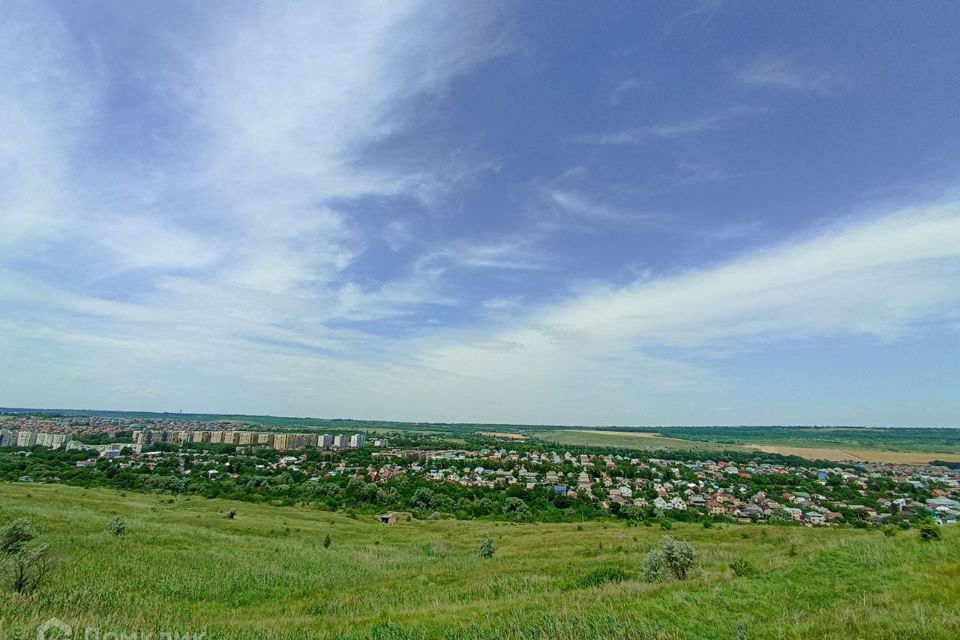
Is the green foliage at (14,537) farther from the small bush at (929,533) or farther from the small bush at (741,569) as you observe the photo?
the small bush at (929,533)

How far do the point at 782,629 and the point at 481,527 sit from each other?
193 ft

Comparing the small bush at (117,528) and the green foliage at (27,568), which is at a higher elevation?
the green foliage at (27,568)

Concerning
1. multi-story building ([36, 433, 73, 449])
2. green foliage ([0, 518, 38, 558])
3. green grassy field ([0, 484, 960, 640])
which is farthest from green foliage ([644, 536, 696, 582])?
multi-story building ([36, 433, 73, 449])

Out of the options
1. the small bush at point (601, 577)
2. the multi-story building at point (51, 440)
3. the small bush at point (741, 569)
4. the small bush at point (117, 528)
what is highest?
the small bush at point (741, 569)

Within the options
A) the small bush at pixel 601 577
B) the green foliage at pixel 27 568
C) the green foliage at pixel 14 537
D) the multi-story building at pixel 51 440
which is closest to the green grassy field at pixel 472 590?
the small bush at pixel 601 577

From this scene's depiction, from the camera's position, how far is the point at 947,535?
62.2 feet

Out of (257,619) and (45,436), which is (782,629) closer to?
(257,619)

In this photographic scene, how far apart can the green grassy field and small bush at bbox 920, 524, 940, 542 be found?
44 centimetres

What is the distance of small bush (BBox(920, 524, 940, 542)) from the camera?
19297 mm

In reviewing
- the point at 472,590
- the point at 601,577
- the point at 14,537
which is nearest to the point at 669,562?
the point at 601,577

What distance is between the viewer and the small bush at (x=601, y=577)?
73.0 ft

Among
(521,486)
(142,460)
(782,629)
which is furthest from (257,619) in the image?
(142,460)

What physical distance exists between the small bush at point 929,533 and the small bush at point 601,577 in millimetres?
13296

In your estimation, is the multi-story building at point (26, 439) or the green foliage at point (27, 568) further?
the multi-story building at point (26, 439)
